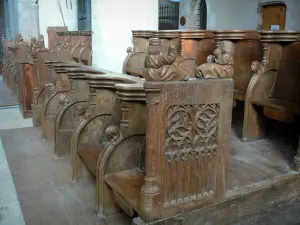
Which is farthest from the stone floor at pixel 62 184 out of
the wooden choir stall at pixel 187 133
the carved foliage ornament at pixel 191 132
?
the carved foliage ornament at pixel 191 132

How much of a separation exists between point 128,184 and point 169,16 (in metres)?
13.1

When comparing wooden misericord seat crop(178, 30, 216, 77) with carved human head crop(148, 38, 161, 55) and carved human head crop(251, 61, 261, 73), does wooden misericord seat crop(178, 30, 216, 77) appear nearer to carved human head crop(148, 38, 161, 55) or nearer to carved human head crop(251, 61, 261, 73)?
carved human head crop(251, 61, 261, 73)

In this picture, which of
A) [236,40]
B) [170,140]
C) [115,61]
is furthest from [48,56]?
[170,140]

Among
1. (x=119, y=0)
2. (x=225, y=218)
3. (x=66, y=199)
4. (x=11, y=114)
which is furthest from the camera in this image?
(x=11, y=114)

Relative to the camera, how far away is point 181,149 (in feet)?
5.65

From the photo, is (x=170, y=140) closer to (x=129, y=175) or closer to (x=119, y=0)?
(x=129, y=175)

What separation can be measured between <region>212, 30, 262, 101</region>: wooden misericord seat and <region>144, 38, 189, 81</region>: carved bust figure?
164 cm

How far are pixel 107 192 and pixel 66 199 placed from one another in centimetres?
43

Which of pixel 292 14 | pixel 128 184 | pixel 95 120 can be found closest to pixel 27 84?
pixel 95 120

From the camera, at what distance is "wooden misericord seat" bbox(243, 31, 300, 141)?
9.25 feet

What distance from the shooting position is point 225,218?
6.46 feet

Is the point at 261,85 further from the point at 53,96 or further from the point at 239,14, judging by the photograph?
the point at 239,14

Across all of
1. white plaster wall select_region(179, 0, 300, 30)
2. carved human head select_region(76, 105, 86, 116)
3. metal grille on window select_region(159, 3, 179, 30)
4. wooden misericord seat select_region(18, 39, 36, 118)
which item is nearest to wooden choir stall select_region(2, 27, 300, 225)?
carved human head select_region(76, 105, 86, 116)

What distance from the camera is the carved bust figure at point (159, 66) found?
1589mm
